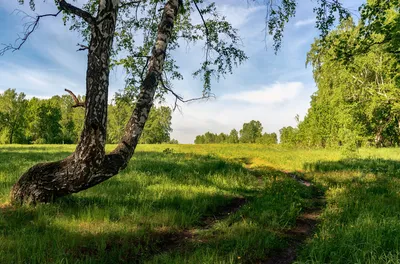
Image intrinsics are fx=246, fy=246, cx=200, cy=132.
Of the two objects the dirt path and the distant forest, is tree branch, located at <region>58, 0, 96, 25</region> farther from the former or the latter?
the distant forest

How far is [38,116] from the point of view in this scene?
68375 mm

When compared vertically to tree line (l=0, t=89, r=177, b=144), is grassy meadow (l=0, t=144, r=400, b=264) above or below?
below

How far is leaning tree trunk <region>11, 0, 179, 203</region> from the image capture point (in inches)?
204

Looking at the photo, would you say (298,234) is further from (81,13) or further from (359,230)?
(81,13)

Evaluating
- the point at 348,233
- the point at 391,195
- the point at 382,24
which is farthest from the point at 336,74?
the point at 348,233

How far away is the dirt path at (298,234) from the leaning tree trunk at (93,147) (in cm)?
380

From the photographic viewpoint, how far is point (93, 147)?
5242 millimetres

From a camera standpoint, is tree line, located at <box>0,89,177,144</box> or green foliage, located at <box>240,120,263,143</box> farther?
green foliage, located at <box>240,120,263,143</box>

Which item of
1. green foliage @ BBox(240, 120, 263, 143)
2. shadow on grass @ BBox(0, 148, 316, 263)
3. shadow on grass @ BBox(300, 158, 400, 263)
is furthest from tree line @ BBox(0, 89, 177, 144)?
green foliage @ BBox(240, 120, 263, 143)

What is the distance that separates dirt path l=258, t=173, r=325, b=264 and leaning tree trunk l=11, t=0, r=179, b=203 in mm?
3796

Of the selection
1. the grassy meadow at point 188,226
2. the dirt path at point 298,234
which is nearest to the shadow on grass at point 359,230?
the grassy meadow at point 188,226

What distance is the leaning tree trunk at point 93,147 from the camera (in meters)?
5.19

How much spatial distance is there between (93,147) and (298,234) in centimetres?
468

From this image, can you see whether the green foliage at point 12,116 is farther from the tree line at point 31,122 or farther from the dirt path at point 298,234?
the dirt path at point 298,234
